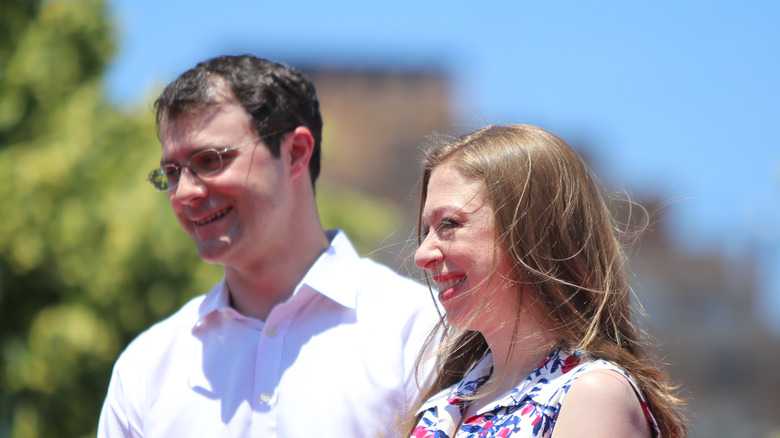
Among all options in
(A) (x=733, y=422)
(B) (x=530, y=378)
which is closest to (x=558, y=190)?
(B) (x=530, y=378)

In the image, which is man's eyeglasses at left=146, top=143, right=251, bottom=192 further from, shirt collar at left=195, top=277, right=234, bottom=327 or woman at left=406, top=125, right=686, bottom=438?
woman at left=406, top=125, right=686, bottom=438

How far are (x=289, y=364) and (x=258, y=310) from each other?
10.1 inches

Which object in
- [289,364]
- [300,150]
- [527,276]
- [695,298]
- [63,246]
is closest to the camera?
[527,276]

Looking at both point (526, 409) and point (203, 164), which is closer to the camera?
point (526, 409)

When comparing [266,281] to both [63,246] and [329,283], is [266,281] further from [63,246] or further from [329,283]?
[63,246]

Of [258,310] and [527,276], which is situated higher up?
[527,276]

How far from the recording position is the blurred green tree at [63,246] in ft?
24.6

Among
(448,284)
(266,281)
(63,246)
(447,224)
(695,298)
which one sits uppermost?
(447,224)

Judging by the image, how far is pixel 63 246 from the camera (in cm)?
768

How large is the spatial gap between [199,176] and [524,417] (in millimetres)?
1261

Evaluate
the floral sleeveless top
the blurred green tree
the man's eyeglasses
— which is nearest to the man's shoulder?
the man's eyeglasses

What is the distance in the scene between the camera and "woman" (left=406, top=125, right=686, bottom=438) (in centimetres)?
170

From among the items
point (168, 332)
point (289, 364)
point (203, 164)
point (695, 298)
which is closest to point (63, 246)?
point (168, 332)

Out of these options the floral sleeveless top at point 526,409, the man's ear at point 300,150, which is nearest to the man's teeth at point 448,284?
the floral sleeveless top at point 526,409
